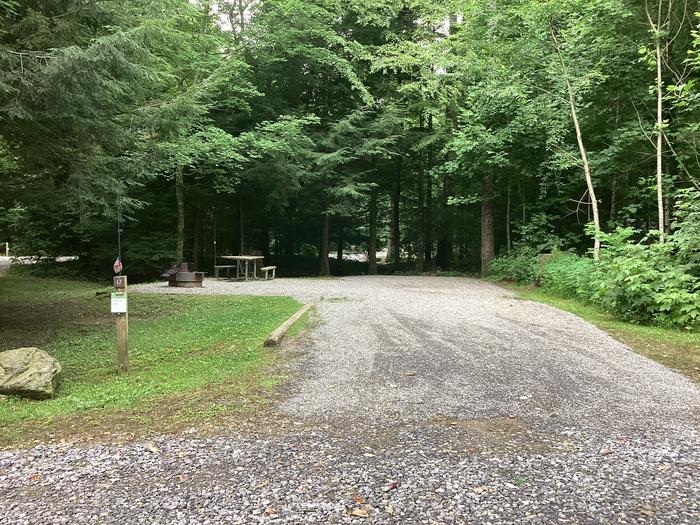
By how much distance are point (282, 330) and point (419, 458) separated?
397 centimetres

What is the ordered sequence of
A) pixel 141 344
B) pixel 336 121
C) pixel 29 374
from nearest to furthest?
pixel 29 374 → pixel 141 344 → pixel 336 121

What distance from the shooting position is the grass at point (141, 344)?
450 cm

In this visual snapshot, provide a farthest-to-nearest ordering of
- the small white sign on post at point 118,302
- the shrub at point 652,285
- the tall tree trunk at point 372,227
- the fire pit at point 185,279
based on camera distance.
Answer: the tall tree trunk at point 372,227 < the fire pit at point 185,279 < the shrub at point 652,285 < the small white sign on post at point 118,302

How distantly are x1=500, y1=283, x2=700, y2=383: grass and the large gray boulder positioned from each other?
6423mm

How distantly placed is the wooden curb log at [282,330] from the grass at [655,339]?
4642mm

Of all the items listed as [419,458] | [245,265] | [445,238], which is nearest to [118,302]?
[419,458]

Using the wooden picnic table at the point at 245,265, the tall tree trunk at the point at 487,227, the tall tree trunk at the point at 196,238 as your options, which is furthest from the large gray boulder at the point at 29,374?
the tall tree trunk at the point at 196,238

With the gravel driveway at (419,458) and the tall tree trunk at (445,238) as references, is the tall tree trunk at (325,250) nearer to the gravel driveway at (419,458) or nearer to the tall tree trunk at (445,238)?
the tall tree trunk at (445,238)

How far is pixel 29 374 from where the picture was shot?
184 inches

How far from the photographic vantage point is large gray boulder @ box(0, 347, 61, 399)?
4.58 metres

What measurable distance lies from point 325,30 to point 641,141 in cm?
1072

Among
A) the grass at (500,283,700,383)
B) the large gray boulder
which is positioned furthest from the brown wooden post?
the grass at (500,283,700,383)

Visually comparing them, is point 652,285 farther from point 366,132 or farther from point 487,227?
point 366,132

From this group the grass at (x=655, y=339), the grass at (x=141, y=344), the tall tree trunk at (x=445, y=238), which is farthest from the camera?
the tall tree trunk at (x=445, y=238)
